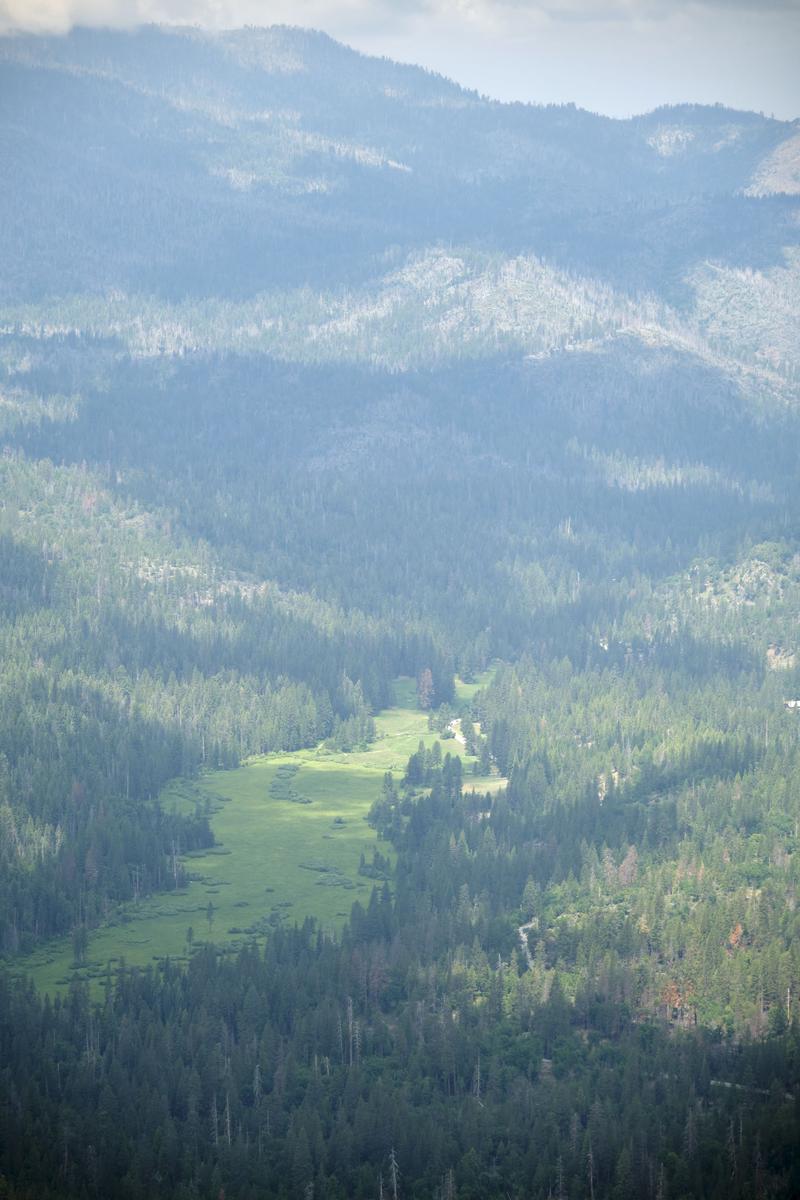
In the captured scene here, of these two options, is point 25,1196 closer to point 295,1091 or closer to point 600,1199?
point 295,1091

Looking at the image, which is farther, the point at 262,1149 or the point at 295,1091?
the point at 295,1091

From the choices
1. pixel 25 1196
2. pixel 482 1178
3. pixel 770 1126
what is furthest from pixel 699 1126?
pixel 25 1196

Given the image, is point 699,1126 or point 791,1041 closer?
point 699,1126

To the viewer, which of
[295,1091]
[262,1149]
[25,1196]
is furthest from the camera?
[295,1091]

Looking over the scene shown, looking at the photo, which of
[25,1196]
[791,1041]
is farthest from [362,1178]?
[791,1041]

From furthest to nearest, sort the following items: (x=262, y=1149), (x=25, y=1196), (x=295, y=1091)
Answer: (x=295, y=1091)
(x=262, y=1149)
(x=25, y=1196)

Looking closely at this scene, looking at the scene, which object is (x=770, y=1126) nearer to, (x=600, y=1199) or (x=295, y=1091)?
(x=600, y=1199)

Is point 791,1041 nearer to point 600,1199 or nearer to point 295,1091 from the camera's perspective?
point 600,1199

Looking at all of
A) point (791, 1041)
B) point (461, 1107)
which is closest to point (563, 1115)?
point (461, 1107)
